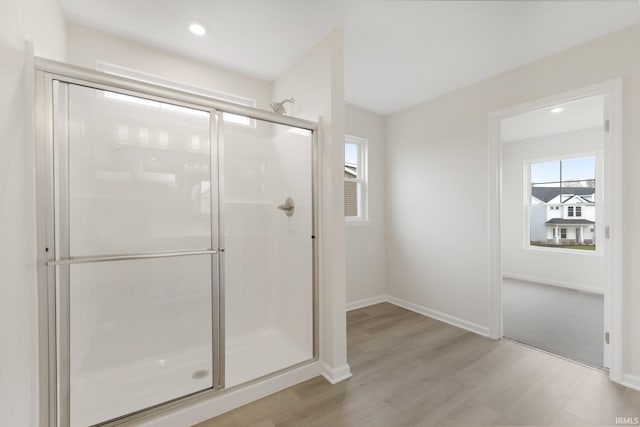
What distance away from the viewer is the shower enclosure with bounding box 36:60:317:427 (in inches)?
52.2

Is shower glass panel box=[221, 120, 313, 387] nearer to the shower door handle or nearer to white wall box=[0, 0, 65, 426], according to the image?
the shower door handle

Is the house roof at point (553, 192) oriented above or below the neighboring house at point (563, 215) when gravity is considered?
above

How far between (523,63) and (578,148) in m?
3.00

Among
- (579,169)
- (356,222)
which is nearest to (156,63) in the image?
(356,222)

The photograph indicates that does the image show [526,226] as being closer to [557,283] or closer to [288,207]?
[557,283]

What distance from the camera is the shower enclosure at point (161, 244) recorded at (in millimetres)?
1325

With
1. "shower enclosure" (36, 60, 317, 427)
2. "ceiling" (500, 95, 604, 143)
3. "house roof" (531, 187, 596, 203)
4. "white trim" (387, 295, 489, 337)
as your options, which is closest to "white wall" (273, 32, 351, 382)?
"shower enclosure" (36, 60, 317, 427)

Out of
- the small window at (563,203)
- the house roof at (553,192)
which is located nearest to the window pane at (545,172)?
the small window at (563,203)

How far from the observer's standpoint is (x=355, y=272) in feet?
11.0

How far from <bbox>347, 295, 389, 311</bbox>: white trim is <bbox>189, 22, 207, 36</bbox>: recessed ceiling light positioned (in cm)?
317

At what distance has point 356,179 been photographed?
3.47 meters

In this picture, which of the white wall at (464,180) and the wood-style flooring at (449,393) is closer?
the wood-style flooring at (449,393)

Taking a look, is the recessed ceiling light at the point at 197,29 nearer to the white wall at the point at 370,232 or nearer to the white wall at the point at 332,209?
the white wall at the point at 332,209

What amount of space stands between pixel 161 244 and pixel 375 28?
2.43 meters
